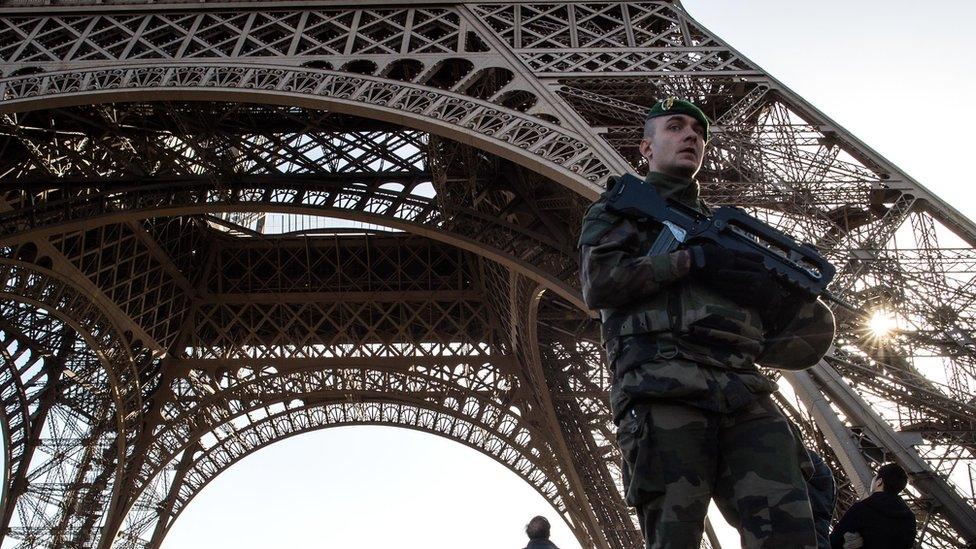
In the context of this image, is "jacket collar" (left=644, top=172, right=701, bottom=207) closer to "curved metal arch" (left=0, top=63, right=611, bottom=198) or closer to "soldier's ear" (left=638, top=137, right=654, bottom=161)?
"soldier's ear" (left=638, top=137, right=654, bottom=161)

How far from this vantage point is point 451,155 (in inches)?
599

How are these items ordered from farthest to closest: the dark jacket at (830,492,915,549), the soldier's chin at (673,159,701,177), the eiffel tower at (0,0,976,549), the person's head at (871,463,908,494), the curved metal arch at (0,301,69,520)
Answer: the curved metal arch at (0,301,69,520)
the eiffel tower at (0,0,976,549)
the person's head at (871,463,908,494)
the dark jacket at (830,492,915,549)
the soldier's chin at (673,159,701,177)

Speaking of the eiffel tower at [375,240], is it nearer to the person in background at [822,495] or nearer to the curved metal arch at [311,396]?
the curved metal arch at [311,396]

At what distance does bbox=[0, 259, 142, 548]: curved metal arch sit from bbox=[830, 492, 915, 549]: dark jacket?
18.2 m

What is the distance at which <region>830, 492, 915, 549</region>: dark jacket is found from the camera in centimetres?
449

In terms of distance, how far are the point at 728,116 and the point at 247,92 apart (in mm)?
6542

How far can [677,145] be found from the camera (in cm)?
336

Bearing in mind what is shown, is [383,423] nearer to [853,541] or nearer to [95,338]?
[95,338]

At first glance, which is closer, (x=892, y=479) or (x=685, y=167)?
(x=685, y=167)

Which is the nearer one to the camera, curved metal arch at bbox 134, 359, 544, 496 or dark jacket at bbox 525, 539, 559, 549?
dark jacket at bbox 525, 539, 559, 549

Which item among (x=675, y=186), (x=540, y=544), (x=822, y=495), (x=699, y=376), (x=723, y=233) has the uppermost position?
(x=675, y=186)

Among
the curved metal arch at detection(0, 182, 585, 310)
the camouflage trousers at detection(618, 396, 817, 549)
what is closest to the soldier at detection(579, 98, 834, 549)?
the camouflage trousers at detection(618, 396, 817, 549)

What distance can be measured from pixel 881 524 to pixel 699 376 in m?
2.16

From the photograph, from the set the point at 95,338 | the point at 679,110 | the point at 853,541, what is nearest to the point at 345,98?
the point at 853,541
